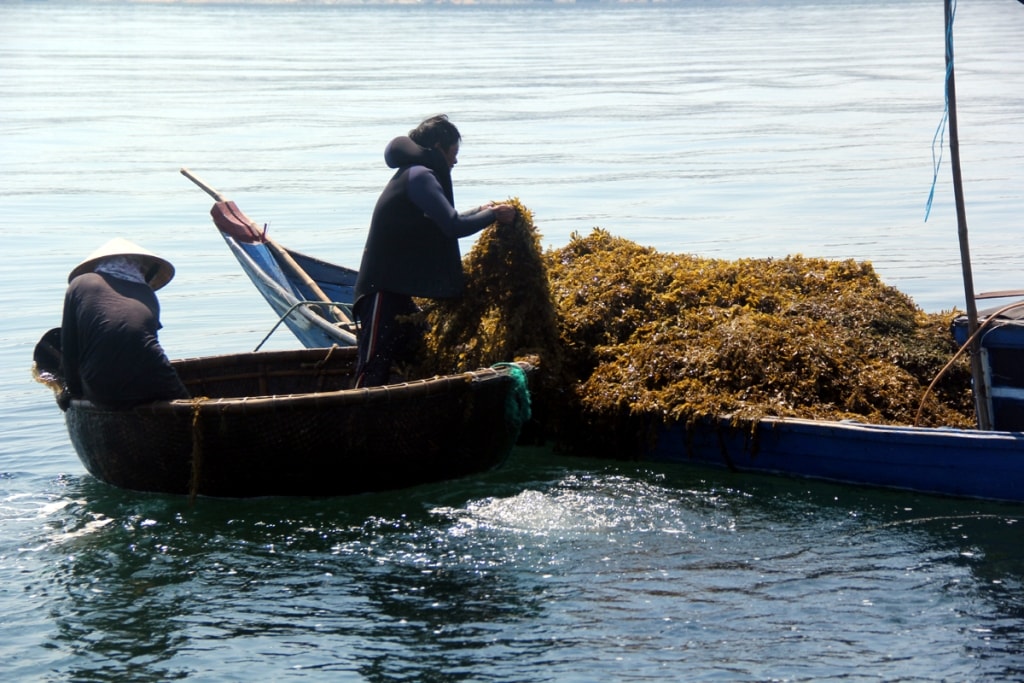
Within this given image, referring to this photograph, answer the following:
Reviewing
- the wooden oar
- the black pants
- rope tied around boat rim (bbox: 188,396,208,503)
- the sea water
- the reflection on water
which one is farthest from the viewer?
the wooden oar

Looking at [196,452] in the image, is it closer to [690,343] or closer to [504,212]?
[504,212]

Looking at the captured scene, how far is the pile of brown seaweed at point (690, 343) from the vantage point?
27.2 feet

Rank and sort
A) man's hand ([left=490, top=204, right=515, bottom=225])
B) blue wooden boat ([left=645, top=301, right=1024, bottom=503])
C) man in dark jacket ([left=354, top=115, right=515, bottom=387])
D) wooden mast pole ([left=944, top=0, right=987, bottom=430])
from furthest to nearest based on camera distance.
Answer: man's hand ([left=490, top=204, right=515, bottom=225]) < man in dark jacket ([left=354, top=115, right=515, bottom=387]) < blue wooden boat ([left=645, top=301, right=1024, bottom=503]) < wooden mast pole ([left=944, top=0, right=987, bottom=430])

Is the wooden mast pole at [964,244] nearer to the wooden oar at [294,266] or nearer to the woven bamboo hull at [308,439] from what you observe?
the woven bamboo hull at [308,439]

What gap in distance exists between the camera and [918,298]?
Result: 1513 cm

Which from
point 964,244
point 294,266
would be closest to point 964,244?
point 964,244

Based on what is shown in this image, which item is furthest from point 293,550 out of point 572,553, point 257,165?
point 257,165

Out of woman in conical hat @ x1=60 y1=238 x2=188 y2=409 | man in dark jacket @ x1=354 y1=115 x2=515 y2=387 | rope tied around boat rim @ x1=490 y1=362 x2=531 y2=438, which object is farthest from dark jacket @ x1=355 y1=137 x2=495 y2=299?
woman in conical hat @ x1=60 y1=238 x2=188 y2=409

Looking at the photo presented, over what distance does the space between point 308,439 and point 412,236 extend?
1.56 metres

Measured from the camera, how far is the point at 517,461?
8.85 m

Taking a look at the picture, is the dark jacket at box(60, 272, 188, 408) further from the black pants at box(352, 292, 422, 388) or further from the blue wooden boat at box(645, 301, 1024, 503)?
the blue wooden boat at box(645, 301, 1024, 503)

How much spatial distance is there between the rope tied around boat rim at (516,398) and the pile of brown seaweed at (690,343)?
18.7 inches

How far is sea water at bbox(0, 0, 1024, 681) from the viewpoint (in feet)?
20.2

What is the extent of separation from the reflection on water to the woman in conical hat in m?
0.74
